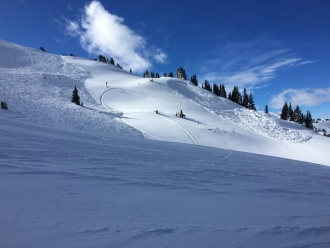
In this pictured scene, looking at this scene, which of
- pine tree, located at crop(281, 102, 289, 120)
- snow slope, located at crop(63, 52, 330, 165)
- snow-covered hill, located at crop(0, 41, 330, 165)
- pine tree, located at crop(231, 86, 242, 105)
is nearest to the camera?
snow-covered hill, located at crop(0, 41, 330, 165)

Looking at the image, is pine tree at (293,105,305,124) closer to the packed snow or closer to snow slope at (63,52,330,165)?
snow slope at (63,52,330,165)

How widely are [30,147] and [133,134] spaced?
27.9ft

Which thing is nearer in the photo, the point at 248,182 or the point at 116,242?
the point at 116,242

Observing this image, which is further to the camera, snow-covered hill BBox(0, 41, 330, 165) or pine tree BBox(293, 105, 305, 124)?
pine tree BBox(293, 105, 305, 124)

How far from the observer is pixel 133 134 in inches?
515

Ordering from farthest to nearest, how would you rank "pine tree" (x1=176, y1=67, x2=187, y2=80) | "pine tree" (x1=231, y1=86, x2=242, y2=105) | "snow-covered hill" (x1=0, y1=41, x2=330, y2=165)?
1. "pine tree" (x1=176, y1=67, x2=187, y2=80)
2. "pine tree" (x1=231, y1=86, x2=242, y2=105)
3. "snow-covered hill" (x1=0, y1=41, x2=330, y2=165)

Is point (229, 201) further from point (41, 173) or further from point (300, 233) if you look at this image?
point (41, 173)

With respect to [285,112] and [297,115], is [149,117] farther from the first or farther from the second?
[297,115]

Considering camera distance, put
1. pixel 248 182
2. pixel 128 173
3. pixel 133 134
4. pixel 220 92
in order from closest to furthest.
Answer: pixel 128 173 < pixel 248 182 < pixel 133 134 < pixel 220 92

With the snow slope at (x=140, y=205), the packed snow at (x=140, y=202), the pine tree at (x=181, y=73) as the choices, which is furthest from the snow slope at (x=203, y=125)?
the pine tree at (x=181, y=73)

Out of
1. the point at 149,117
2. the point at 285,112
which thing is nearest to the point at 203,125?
the point at 149,117

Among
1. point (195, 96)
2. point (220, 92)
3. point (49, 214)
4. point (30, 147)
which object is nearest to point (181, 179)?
point (49, 214)

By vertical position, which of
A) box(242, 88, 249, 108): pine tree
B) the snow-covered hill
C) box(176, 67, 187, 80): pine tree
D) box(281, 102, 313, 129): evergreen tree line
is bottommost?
the snow-covered hill

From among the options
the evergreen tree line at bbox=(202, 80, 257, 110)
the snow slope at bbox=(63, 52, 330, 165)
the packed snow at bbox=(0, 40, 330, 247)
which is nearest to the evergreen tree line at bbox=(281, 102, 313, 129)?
the evergreen tree line at bbox=(202, 80, 257, 110)
